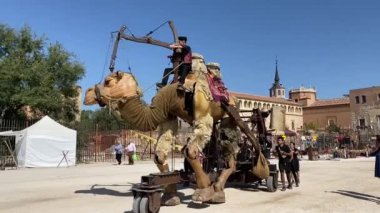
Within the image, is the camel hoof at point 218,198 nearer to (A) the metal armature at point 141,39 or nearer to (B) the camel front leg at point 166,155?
(B) the camel front leg at point 166,155

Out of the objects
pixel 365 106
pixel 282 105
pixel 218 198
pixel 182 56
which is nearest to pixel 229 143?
pixel 218 198

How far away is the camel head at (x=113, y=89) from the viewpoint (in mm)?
7996

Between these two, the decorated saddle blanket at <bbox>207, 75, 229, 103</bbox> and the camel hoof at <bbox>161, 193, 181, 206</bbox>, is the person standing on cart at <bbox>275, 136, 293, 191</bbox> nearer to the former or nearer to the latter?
the decorated saddle blanket at <bbox>207, 75, 229, 103</bbox>

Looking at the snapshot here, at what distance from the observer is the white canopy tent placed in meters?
23.3

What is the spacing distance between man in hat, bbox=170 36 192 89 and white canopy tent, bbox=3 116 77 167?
53.7 ft

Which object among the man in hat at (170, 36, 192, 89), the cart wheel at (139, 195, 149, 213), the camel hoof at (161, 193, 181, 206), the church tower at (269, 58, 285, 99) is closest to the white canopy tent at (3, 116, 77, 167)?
the camel hoof at (161, 193, 181, 206)

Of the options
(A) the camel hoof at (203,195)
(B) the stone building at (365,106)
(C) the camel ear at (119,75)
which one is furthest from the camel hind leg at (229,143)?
(B) the stone building at (365,106)

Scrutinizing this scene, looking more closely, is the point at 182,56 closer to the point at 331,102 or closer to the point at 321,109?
the point at 331,102

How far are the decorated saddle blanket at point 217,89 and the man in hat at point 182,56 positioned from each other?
788 mm

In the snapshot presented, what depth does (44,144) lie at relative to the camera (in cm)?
2389

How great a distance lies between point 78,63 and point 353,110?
206 ft

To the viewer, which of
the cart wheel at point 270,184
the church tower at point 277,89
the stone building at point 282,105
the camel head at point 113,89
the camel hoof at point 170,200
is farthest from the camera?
the church tower at point 277,89

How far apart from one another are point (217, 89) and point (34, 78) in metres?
26.4

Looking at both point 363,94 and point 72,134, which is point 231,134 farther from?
point 363,94
